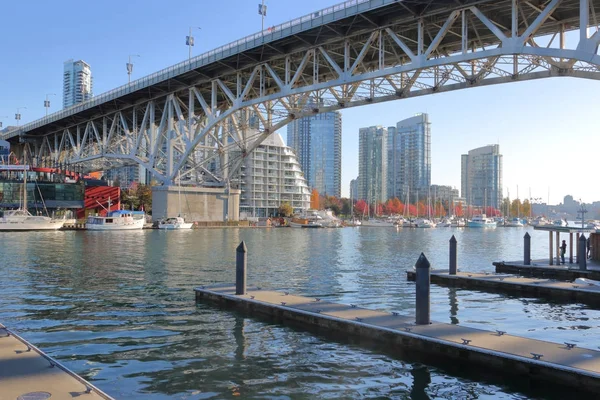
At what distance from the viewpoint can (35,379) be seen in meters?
9.15

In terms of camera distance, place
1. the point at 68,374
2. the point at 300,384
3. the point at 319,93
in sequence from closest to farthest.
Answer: the point at 68,374 < the point at 300,384 < the point at 319,93

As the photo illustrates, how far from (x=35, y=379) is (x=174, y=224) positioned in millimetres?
74084

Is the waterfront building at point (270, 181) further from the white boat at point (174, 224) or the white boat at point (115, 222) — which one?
the white boat at point (115, 222)

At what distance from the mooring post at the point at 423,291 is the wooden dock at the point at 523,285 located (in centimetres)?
978

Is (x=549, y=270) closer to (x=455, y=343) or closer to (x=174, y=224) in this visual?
(x=455, y=343)

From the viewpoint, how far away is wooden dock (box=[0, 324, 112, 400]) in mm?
8477

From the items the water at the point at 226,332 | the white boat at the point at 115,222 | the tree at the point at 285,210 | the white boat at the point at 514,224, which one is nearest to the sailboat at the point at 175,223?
the white boat at the point at 115,222

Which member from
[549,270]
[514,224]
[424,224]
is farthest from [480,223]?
[549,270]

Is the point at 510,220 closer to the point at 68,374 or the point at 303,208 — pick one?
the point at 303,208

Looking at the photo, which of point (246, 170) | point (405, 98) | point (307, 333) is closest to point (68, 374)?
point (307, 333)

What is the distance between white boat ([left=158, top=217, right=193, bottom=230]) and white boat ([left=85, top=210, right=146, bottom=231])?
328 cm

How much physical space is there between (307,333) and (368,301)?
20.0ft

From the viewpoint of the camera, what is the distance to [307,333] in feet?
49.2

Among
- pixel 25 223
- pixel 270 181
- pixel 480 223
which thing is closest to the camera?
pixel 25 223
